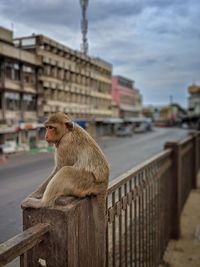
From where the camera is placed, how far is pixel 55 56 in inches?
1374

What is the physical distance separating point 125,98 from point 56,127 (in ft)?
195

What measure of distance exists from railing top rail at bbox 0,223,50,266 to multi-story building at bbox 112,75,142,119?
176 ft

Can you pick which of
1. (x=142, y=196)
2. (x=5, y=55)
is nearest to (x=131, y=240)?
(x=142, y=196)

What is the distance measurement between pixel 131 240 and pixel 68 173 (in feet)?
5.31

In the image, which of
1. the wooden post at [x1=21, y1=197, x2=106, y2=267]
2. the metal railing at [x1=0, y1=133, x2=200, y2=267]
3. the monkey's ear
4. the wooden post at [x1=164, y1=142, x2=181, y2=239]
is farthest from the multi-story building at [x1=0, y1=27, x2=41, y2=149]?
the wooden post at [x1=21, y1=197, x2=106, y2=267]

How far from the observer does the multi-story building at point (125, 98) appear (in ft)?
186

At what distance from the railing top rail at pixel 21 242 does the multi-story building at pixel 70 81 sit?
26.8m

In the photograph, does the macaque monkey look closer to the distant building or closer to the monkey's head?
the monkey's head

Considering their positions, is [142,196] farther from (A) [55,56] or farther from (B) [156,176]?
(A) [55,56]

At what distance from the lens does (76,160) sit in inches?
88.8

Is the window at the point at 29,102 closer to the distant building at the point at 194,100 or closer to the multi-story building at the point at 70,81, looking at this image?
the multi-story building at the point at 70,81

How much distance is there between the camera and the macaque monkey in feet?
7.06

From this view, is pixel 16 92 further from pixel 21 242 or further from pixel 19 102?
pixel 21 242

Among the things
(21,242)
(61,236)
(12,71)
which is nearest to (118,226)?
(61,236)
